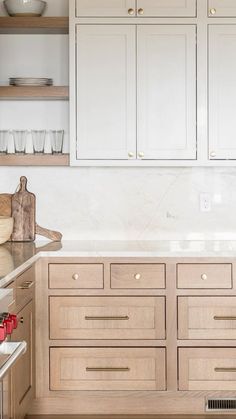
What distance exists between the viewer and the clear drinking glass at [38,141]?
4348 millimetres

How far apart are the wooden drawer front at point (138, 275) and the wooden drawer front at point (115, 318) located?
7 centimetres

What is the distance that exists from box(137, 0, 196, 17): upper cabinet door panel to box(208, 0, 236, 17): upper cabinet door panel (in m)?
0.09

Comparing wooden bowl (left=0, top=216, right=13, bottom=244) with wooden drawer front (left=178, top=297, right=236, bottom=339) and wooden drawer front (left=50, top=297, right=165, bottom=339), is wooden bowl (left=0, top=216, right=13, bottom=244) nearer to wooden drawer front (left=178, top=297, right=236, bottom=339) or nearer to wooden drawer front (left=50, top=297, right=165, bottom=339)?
wooden drawer front (left=50, top=297, right=165, bottom=339)

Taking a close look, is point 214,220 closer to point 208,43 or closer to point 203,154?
point 203,154

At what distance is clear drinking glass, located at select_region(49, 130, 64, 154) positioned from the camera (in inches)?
171

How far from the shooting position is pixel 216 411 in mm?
3912

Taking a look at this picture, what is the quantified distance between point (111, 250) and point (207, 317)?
1.96ft

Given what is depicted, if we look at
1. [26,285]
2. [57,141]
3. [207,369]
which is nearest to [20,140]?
[57,141]

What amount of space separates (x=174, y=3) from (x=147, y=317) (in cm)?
172

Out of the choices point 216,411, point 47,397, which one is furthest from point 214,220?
point 47,397

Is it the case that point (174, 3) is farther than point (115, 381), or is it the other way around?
point (174, 3)

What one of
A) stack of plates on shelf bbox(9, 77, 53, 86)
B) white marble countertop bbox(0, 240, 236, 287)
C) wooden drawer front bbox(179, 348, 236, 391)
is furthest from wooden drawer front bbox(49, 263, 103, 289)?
stack of plates on shelf bbox(9, 77, 53, 86)

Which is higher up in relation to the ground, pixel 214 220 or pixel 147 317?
pixel 214 220

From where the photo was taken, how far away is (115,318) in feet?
12.7
